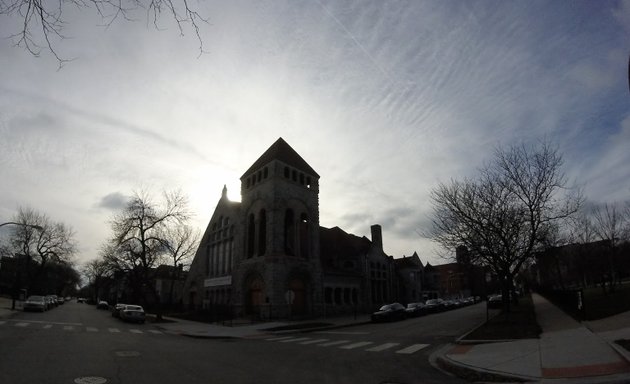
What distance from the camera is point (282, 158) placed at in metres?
38.5

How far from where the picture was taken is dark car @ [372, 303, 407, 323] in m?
32.3

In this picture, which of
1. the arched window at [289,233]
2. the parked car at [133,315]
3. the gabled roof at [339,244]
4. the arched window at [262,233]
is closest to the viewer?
the parked car at [133,315]

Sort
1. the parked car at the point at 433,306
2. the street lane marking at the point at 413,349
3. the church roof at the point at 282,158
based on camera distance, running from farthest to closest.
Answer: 1. the parked car at the point at 433,306
2. the church roof at the point at 282,158
3. the street lane marking at the point at 413,349

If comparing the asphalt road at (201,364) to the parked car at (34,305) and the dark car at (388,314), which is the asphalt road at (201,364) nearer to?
the dark car at (388,314)

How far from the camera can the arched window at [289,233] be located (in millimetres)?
39188

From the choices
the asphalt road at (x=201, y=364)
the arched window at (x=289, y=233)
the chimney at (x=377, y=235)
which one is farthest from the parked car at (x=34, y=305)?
the chimney at (x=377, y=235)

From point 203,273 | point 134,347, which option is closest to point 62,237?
point 203,273

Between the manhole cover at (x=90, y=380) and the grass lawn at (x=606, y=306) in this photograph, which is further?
the grass lawn at (x=606, y=306)

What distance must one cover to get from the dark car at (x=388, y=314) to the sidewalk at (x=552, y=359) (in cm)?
1889

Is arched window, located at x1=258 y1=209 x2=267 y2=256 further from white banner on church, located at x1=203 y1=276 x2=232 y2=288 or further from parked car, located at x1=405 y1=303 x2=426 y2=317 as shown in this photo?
parked car, located at x1=405 y1=303 x2=426 y2=317

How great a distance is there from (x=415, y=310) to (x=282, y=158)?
2075 cm

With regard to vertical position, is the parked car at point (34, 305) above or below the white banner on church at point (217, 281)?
below

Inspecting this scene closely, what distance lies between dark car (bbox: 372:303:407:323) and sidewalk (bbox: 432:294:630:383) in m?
18.9

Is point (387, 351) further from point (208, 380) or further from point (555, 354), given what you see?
point (208, 380)
